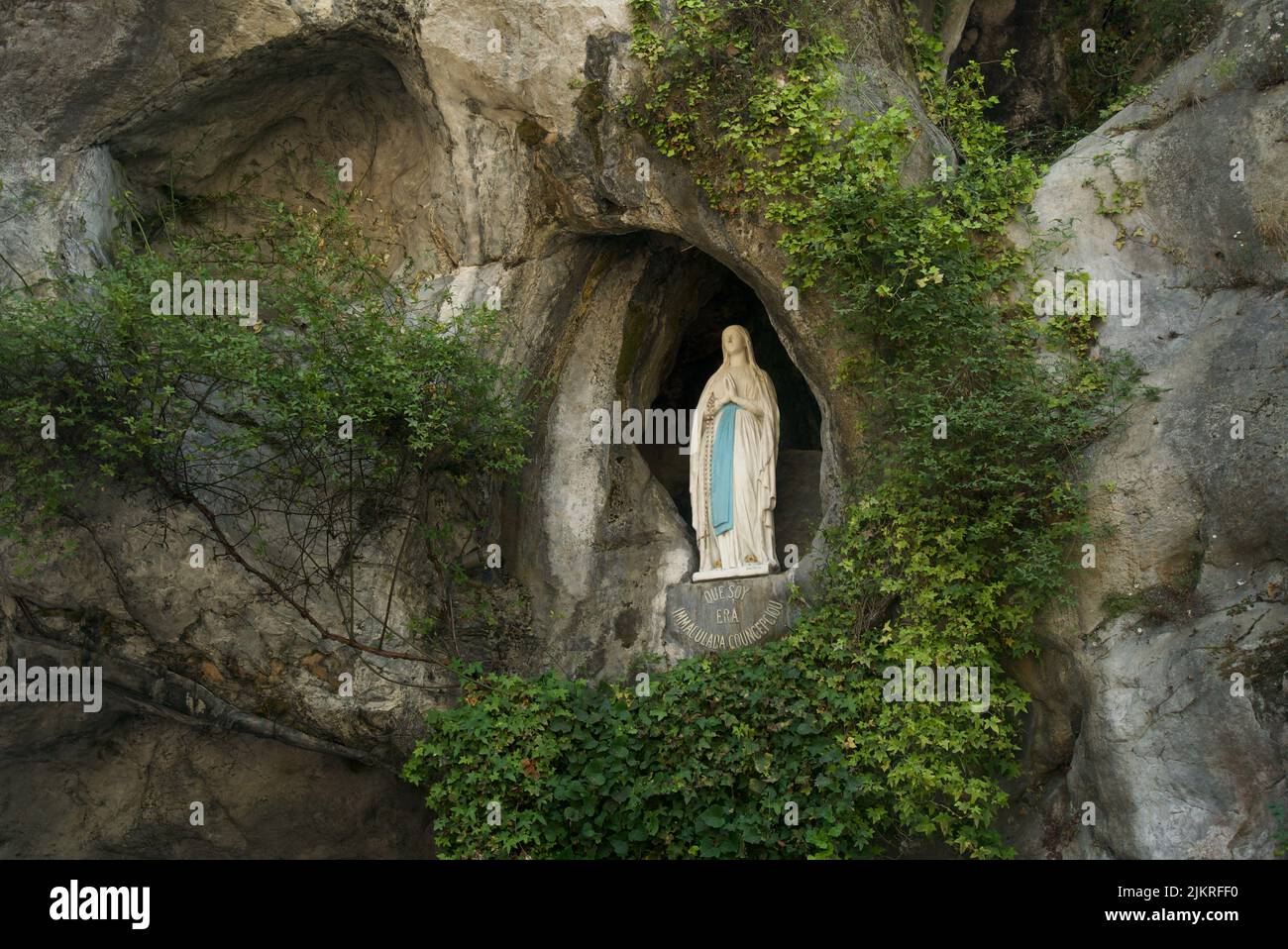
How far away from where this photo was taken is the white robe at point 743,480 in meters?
10.6

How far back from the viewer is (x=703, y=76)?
399 inches

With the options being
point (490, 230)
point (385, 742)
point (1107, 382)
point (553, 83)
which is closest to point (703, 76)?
point (553, 83)

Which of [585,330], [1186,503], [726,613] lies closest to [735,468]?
[726,613]

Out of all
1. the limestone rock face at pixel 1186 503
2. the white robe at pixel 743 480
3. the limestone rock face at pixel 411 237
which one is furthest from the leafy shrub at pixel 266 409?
the limestone rock face at pixel 1186 503

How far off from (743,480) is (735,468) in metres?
0.13

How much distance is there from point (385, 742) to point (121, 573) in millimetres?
2244

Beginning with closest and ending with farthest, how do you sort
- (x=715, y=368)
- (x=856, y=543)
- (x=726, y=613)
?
(x=856, y=543)
(x=726, y=613)
(x=715, y=368)

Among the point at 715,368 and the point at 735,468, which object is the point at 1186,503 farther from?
the point at 715,368

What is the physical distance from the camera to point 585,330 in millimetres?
11516

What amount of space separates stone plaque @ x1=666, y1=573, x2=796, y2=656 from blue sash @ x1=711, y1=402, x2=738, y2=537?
47 cm

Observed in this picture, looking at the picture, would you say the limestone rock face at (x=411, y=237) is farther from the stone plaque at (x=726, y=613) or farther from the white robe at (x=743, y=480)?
the white robe at (x=743, y=480)

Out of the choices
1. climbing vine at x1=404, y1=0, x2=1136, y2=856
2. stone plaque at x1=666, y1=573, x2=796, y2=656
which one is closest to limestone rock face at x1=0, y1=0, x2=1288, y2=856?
stone plaque at x1=666, y1=573, x2=796, y2=656

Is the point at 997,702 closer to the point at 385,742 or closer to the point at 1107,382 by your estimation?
the point at 1107,382

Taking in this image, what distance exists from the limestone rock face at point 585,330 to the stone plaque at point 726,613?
0.50 feet
